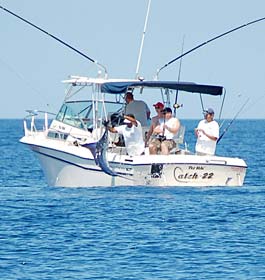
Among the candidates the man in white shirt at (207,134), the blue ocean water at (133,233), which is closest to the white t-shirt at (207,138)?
the man in white shirt at (207,134)

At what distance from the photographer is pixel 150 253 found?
17406mm

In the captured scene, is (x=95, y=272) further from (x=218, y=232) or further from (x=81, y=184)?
(x=81, y=184)

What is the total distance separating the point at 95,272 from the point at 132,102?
34.0ft

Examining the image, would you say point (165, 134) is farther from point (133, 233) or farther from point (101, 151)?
point (133, 233)

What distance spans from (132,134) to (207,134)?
1.53m

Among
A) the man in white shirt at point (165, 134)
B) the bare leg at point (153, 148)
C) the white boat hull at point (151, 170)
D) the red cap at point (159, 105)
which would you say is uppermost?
the red cap at point (159, 105)

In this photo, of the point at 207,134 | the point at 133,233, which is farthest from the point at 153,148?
the point at 133,233

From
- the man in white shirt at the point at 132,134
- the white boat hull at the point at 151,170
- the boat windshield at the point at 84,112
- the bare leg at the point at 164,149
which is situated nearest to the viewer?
the white boat hull at the point at 151,170

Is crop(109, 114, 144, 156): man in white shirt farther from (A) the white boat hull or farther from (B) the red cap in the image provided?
(B) the red cap

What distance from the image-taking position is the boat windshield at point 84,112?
26219 mm

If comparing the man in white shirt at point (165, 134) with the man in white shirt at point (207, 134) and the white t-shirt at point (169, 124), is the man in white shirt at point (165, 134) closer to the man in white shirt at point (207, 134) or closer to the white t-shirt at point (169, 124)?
the white t-shirt at point (169, 124)

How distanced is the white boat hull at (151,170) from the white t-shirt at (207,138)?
1.92 ft

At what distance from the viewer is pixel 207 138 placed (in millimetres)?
25516

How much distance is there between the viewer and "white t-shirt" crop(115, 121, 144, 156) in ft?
81.6
